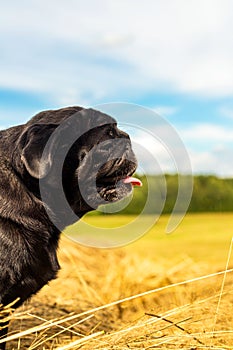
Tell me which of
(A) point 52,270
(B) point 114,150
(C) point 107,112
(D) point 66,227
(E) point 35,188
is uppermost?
(C) point 107,112

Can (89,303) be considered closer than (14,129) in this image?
No

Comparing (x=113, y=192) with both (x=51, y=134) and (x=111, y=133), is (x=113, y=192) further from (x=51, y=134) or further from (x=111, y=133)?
(x=51, y=134)

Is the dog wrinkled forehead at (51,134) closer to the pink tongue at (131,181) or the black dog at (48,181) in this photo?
the black dog at (48,181)

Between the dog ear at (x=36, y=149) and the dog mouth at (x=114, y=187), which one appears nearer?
the dog ear at (x=36, y=149)

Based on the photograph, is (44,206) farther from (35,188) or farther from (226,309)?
(226,309)

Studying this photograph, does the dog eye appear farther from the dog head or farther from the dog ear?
the dog ear

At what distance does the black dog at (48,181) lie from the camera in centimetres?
361

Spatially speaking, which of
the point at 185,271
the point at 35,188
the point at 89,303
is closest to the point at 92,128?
the point at 35,188

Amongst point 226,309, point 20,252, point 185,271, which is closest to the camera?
point 20,252

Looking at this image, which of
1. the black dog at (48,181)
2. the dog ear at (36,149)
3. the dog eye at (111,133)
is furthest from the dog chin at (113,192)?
the dog ear at (36,149)

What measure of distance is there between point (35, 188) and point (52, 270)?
606 mm

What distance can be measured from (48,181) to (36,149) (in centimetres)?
24

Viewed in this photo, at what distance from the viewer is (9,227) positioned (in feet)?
12.0

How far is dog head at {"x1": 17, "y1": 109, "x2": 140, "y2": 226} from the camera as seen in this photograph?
11.8 ft
